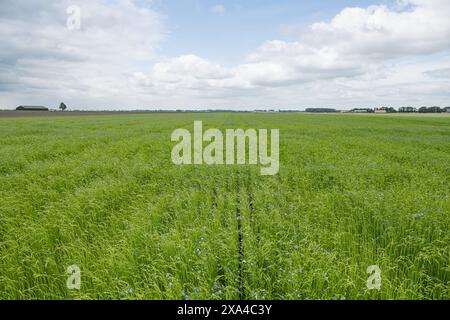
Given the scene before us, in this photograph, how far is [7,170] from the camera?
31.6 feet

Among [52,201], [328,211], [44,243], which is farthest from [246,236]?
[52,201]

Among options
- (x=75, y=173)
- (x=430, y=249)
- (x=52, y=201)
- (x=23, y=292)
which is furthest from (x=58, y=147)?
(x=430, y=249)

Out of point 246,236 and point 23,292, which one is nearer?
point 23,292

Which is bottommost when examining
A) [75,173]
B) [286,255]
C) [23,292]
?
[23,292]

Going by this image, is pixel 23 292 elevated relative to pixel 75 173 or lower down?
lower down

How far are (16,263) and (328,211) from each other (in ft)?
19.8

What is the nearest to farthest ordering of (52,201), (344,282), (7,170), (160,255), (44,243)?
(344,282), (160,255), (44,243), (52,201), (7,170)

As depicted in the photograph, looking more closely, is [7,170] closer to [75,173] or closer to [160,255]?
[75,173]

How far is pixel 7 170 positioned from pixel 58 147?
5419mm

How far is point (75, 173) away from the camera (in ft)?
29.0

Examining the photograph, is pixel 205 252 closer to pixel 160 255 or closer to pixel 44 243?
pixel 160 255
